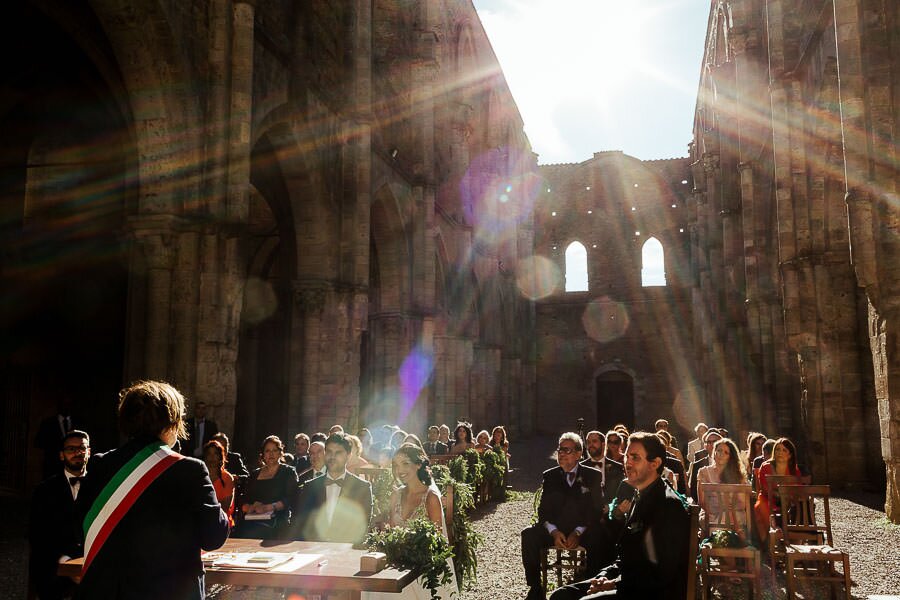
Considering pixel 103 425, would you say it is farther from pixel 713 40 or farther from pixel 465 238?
pixel 713 40

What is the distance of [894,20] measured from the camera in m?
9.26

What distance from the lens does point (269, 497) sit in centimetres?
583

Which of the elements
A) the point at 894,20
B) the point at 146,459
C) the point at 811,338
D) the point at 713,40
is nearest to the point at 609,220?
the point at 713,40

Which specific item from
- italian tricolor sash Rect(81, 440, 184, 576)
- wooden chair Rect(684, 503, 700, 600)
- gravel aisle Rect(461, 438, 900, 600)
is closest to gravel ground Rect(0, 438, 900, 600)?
gravel aisle Rect(461, 438, 900, 600)

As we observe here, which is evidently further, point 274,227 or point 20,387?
point 274,227

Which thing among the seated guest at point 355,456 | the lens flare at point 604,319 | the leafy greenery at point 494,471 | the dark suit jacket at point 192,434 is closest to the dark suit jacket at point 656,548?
the seated guest at point 355,456

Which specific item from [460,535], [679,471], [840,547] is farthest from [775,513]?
[460,535]

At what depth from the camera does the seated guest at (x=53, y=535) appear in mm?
3979

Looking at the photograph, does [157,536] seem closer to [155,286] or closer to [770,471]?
[770,471]

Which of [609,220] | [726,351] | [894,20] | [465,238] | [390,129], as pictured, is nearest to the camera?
[894,20]

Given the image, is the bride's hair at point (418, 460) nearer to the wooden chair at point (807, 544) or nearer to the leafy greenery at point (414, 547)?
the leafy greenery at point (414, 547)

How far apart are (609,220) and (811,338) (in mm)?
23479

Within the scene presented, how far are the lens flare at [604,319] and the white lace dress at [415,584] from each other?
99.3ft

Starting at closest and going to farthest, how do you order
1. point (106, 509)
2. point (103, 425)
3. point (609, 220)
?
point (106, 509) < point (103, 425) < point (609, 220)
